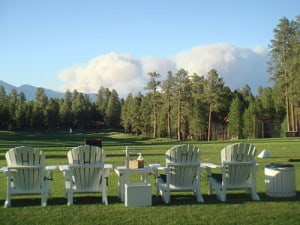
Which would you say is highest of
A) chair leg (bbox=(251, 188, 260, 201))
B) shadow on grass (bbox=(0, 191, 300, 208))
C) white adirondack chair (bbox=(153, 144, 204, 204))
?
white adirondack chair (bbox=(153, 144, 204, 204))

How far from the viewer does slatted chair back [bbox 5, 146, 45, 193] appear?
901 centimetres

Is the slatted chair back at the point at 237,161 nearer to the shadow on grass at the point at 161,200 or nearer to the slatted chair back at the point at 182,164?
the shadow on grass at the point at 161,200

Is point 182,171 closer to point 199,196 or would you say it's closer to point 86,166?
point 199,196

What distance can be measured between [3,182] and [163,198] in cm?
537

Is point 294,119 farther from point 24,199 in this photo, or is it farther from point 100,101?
point 100,101

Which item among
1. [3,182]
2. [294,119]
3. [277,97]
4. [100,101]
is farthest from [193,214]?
[100,101]

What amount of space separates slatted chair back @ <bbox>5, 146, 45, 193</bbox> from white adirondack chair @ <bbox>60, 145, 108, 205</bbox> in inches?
20.0

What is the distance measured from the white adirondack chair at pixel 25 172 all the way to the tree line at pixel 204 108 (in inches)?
1923

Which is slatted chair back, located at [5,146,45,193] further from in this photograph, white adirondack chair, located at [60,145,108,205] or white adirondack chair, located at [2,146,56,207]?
white adirondack chair, located at [60,145,108,205]

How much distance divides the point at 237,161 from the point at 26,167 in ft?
13.6

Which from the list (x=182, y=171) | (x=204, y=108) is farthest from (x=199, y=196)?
(x=204, y=108)

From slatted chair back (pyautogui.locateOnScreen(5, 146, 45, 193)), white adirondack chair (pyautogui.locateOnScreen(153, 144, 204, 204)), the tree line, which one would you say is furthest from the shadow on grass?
the tree line

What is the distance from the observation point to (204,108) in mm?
74625

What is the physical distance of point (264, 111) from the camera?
2852 inches
